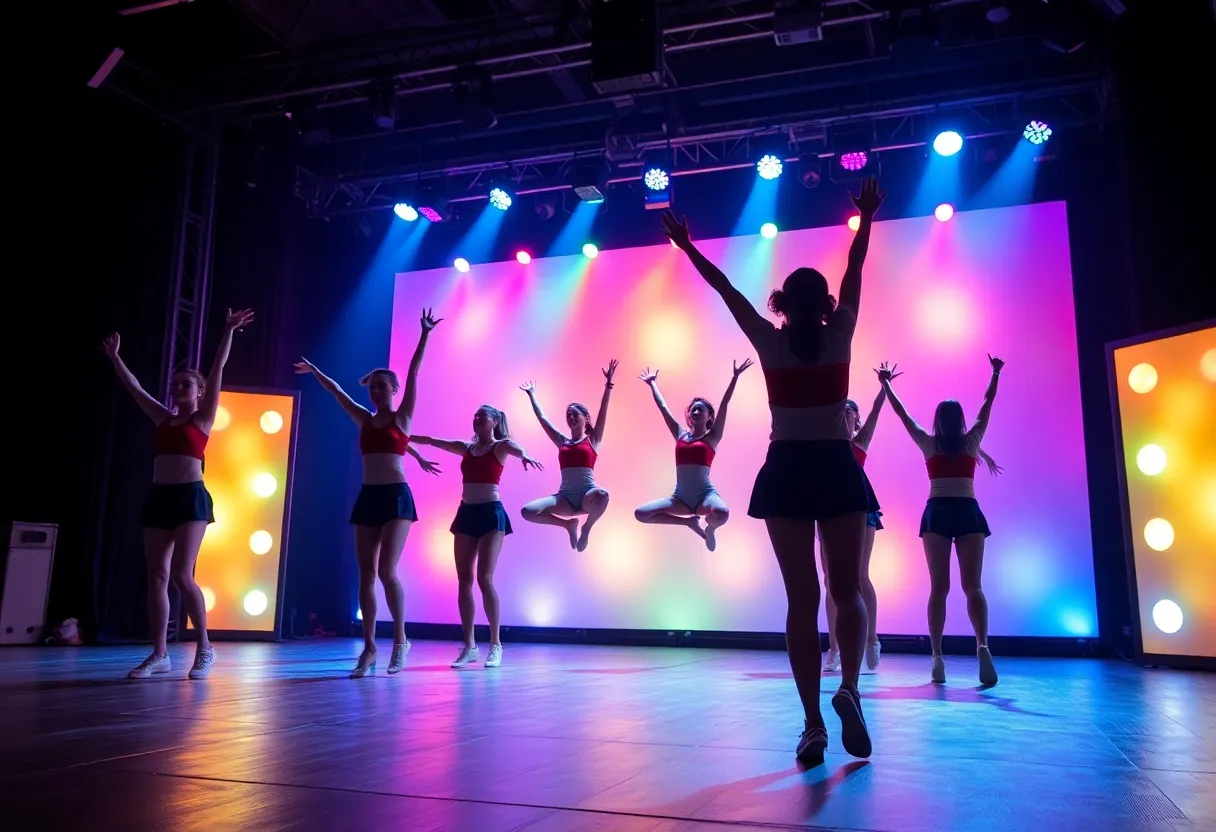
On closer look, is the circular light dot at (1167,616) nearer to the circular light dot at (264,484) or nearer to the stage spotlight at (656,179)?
the stage spotlight at (656,179)

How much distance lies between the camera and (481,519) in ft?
18.5

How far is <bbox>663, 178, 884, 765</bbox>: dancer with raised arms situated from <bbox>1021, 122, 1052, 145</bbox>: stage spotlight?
18.7 feet

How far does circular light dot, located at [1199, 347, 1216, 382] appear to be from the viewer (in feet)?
19.4

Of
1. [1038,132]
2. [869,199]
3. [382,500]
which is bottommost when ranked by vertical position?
[382,500]

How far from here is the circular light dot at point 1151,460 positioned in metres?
6.22

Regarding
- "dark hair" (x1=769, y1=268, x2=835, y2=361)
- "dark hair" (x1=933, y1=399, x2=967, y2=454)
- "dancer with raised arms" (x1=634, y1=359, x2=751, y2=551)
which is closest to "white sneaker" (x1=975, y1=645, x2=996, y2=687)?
"dark hair" (x1=933, y1=399, x2=967, y2=454)

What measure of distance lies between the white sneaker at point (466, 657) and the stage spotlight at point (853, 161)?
528 centimetres

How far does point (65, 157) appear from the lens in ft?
24.8

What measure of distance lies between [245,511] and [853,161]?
6.30 meters

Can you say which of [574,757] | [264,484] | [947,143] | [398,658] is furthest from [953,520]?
[264,484]

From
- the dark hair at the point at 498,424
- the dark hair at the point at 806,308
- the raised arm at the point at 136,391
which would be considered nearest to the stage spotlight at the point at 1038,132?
the dark hair at the point at 498,424

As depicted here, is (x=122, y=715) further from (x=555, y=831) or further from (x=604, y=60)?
(x=604, y=60)

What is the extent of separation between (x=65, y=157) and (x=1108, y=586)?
9.45 meters

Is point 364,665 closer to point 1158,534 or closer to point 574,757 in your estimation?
point 574,757
